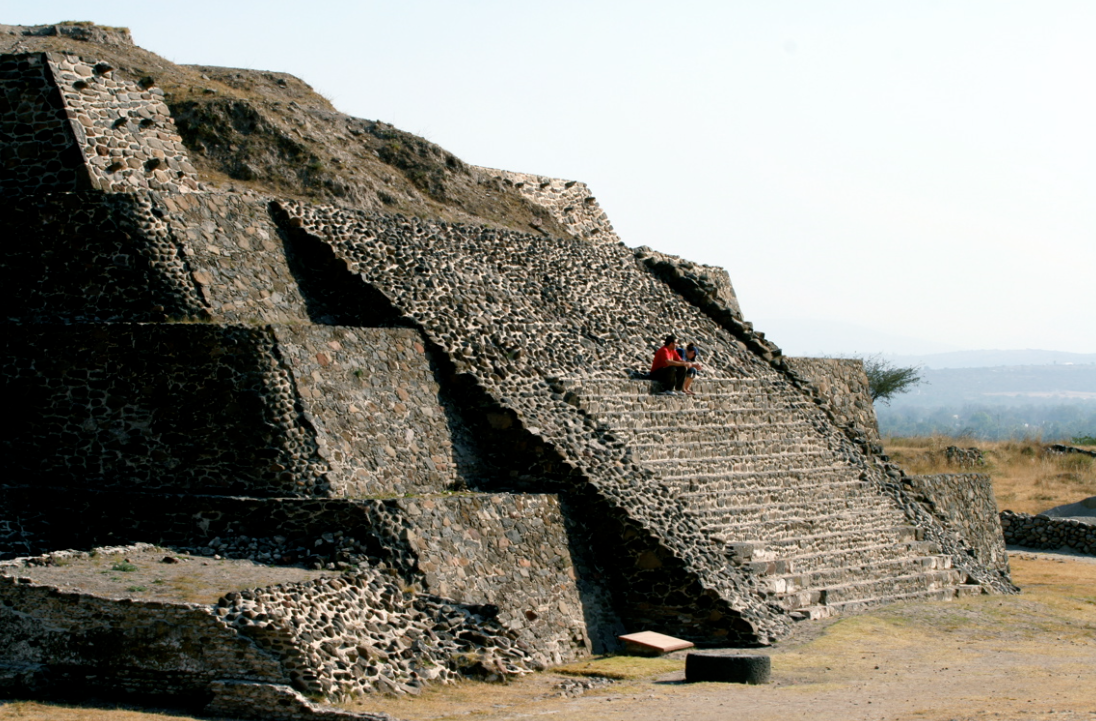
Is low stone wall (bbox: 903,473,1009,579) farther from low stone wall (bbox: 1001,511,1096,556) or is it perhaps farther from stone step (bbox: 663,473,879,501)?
low stone wall (bbox: 1001,511,1096,556)

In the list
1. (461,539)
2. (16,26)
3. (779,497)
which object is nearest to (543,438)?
(461,539)

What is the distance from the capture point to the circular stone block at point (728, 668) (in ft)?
47.5

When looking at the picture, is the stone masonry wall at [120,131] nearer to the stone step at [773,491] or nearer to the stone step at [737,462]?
the stone step at [737,462]

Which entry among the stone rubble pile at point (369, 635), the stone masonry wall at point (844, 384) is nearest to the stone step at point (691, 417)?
the stone masonry wall at point (844, 384)

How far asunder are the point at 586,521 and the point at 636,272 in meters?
8.69

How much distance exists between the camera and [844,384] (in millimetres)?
26906

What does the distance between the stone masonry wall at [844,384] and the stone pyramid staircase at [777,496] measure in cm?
318

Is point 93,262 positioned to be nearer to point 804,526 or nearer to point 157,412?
point 157,412

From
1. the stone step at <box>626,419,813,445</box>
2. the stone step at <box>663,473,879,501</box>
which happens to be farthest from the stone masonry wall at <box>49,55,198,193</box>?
the stone step at <box>663,473,879,501</box>

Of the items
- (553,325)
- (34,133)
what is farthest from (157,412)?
(553,325)

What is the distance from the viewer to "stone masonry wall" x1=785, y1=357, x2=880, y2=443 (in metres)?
25.7

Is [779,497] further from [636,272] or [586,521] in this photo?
[636,272]

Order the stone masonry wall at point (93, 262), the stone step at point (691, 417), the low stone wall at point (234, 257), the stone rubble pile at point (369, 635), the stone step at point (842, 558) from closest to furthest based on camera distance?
1. the stone rubble pile at point (369, 635)
2. the stone masonry wall at point (93, 262)
3. the stone step at point (842, 558)
4. the low stone wall at point (234, 257)
5. the stone step at point (691, 417)

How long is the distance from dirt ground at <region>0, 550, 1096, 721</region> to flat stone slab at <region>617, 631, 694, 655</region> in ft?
0.66
